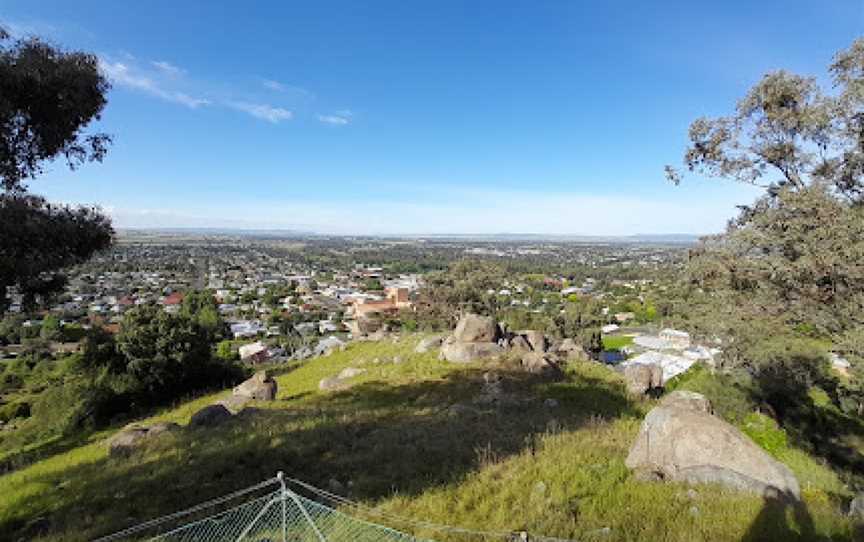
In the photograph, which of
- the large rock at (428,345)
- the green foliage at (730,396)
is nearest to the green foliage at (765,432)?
the green foliage at (730,396)

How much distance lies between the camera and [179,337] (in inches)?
931

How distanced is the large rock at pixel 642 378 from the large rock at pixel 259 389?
481 inches

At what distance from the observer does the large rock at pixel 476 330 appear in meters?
19.0

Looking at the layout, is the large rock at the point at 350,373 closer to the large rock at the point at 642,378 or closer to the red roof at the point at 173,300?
the large rock at the point at 642,378

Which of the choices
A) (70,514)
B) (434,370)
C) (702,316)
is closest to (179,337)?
(434,370)

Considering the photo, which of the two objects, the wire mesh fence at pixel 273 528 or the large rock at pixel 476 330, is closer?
the wire mesh fence at pixel 273 528

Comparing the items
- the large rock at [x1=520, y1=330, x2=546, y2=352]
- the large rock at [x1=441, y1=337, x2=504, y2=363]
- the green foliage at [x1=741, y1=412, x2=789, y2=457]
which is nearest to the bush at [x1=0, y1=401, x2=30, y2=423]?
the large rock at [x1=441, y1=337, x2=504, y2=363]

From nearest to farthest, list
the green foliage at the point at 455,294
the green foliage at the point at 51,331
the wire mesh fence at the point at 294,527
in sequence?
the wire mesh fence at the point at 294,527, the green foliage at the point at 455,294, the green foliage at the point at 51,331

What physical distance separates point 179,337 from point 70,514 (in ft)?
60.2

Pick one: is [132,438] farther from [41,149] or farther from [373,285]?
[373,285]

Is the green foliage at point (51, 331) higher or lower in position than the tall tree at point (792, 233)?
lower

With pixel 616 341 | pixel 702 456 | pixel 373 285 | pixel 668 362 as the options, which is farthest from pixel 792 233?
pixel 373 285

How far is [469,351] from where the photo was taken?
17688 millimetres

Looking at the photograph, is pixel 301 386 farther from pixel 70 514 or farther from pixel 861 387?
pixel 861 387
